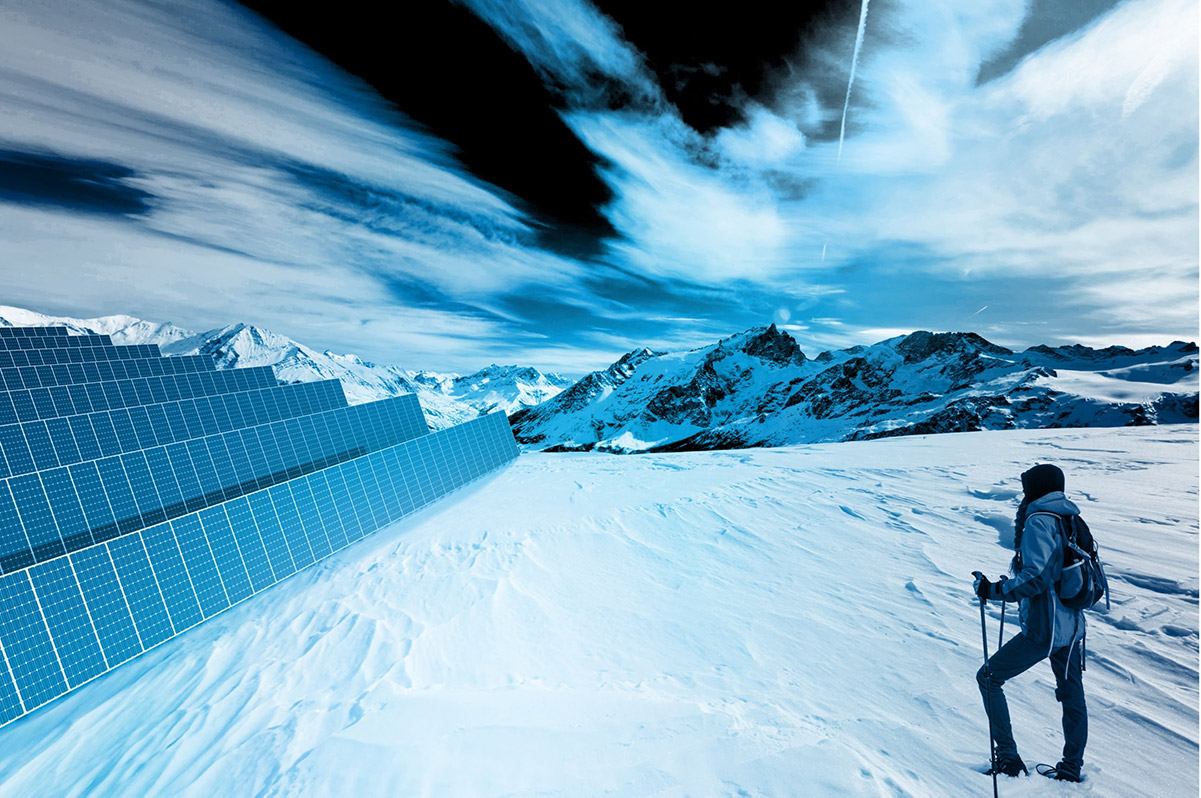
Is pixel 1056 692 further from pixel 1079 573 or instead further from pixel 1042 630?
pixel 1079 573

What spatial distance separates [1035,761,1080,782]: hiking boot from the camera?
3.54 meters

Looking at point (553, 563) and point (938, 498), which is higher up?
point (553, 563)

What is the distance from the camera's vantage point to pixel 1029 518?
12.9 ft

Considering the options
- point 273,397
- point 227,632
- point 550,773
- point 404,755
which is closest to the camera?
point 550,773

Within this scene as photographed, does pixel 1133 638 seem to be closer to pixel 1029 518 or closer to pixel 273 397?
pixel 1029 518

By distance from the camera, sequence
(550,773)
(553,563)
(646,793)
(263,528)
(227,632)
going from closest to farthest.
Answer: (646,793), (550,773), (227,632), (553,563), (263,528)

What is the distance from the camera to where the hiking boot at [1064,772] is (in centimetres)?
354

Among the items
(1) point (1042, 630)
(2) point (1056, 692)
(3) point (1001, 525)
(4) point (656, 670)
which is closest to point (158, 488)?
(4) point (656, 670)

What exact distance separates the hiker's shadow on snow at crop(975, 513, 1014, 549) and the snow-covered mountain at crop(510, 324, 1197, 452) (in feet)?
330

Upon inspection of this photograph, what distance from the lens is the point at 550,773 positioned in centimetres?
389

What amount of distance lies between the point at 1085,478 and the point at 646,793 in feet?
48.9

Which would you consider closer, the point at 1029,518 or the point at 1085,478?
the point at 1029,518

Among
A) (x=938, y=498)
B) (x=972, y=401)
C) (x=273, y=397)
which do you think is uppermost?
(x=273, y=397)

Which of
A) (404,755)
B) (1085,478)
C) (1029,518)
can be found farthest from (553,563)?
(1085,478)
